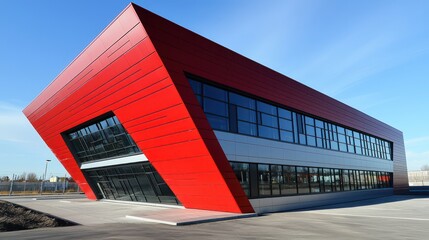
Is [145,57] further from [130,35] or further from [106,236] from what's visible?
[106,236]

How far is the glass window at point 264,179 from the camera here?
1953 centimetres

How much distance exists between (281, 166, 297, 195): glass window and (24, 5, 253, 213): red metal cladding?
5264mm

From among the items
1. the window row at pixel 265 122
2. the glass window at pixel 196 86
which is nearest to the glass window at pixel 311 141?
the window row at pixel 265 122

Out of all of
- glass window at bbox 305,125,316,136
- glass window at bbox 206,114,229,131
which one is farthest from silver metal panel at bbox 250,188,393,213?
glass window at bbox 305,125,316,136

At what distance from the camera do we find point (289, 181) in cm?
2220

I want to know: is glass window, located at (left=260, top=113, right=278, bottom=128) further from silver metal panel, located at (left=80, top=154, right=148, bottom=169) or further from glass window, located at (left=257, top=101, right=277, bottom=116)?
silver metal panel, located at (left=80, top=154, right=148, bottom=169)

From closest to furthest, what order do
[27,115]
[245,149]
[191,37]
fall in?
[191,37] < [245,149] < [27,115]

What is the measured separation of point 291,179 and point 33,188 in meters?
54.1

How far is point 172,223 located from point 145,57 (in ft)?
26.6

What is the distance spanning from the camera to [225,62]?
17719mm

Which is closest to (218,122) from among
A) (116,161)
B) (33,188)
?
(116,161)

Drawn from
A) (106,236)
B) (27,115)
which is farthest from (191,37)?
(27,115)

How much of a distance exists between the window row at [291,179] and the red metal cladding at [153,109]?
1.73 m

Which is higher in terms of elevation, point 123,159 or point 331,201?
point 123,159
